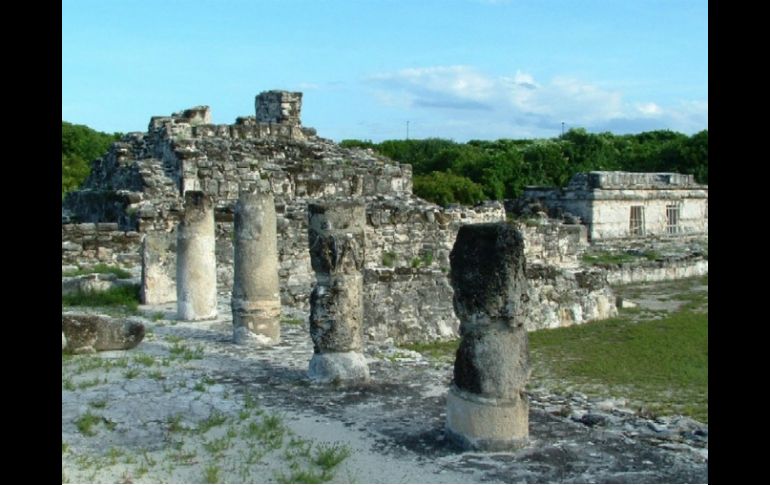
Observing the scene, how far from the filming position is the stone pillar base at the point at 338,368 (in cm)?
822

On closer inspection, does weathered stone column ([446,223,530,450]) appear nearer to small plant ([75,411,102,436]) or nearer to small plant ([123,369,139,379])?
small plant ([75,411,102,436])

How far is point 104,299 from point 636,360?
26.7 ft

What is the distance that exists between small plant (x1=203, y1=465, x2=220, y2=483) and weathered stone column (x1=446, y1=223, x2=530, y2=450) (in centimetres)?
184

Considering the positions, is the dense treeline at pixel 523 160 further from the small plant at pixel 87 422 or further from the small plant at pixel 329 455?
the small plant at pixel 329 455

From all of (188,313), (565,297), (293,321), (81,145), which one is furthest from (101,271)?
(81,145)

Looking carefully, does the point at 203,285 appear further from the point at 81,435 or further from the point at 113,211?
the point at 113,211

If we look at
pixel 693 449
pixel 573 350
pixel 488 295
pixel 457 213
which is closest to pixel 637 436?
pixel 693 449

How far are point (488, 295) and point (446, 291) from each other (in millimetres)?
7720

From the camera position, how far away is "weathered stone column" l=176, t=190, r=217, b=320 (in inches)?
457

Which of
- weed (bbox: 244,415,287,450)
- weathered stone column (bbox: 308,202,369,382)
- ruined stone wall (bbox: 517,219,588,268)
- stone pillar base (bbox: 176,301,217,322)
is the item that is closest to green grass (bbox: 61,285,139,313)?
stone pillar base (bbox: 176,301,217,322)

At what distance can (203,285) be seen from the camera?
1164 cm

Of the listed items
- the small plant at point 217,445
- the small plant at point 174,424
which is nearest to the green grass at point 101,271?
the small plant at point 174,424

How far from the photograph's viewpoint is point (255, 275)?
1034cm

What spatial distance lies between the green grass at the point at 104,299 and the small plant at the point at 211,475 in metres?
7.54
